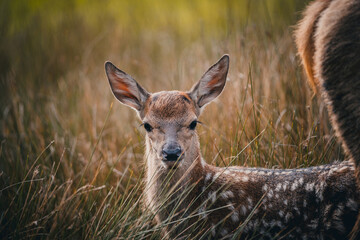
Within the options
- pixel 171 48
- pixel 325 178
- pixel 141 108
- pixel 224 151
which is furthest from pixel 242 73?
pixel 171 48

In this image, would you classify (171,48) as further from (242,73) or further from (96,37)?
(242,73)

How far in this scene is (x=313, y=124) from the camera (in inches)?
146

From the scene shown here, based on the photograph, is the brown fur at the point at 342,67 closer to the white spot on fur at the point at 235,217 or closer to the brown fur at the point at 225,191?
the brown fur at the point at 225,191

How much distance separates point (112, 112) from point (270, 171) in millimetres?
3175

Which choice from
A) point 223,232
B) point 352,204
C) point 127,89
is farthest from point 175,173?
point 352,204

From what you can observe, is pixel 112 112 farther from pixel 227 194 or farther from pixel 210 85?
pixel 227 194

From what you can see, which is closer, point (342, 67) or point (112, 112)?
point (342, 67)

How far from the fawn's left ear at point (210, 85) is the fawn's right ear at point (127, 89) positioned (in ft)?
1.48

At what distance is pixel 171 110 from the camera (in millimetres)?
3480

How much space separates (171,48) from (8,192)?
5942mm

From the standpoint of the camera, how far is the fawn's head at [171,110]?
3279mm

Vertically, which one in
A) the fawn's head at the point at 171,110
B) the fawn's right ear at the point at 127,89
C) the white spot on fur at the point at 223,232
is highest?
the fawn's right ear at the point at 127,89

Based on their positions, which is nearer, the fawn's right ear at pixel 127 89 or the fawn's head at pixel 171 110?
the fawn's head at pixel 171 110

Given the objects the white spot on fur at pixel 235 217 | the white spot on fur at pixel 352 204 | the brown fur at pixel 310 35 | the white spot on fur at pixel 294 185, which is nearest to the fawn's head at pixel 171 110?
the white spot on fur at pixel 235 217
